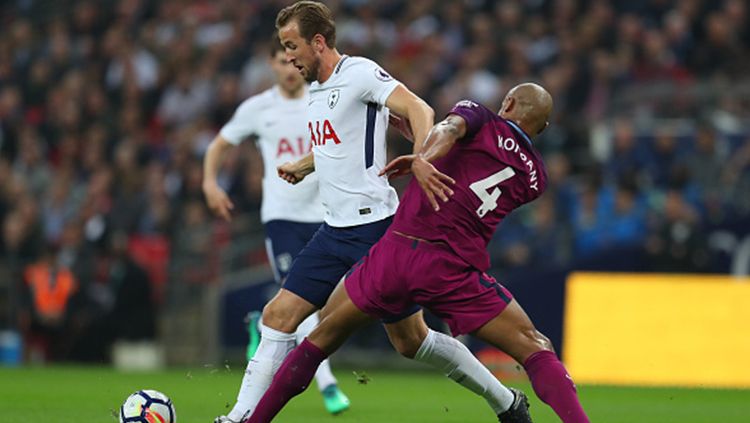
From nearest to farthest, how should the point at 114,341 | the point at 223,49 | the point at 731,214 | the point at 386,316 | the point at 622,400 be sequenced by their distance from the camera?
the point at 386,316 → the point at 622,400 → the point at 731,214 → the point at 114,341 → the point at 223,49

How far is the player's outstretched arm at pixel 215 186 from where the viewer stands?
9641 millimetres

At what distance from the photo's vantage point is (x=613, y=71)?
18000 mm

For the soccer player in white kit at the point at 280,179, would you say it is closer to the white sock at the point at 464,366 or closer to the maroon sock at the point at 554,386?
the white sock at the point at 464,366

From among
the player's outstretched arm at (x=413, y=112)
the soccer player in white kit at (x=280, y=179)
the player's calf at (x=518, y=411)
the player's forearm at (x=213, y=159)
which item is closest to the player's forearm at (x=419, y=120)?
the player's outstretched arm at (x=413, y=112)

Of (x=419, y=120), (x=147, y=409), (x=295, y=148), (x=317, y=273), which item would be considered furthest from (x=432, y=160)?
(x=295, y=148)

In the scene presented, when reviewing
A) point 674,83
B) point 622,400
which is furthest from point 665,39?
point 622,400

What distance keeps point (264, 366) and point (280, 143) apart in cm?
295

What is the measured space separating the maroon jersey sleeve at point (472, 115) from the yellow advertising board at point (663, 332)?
765 cm

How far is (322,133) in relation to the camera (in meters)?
7.58

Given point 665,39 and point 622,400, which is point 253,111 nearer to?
point 622,400

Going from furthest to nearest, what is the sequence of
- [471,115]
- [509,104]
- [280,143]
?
1. [280,143]
2. [509,104]
3. [471,115]

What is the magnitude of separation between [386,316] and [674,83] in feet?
38.5

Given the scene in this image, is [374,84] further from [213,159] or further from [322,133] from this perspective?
[213,159]

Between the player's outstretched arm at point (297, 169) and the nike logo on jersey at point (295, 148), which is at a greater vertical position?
the player's outstretched arm at point (297, 169)
